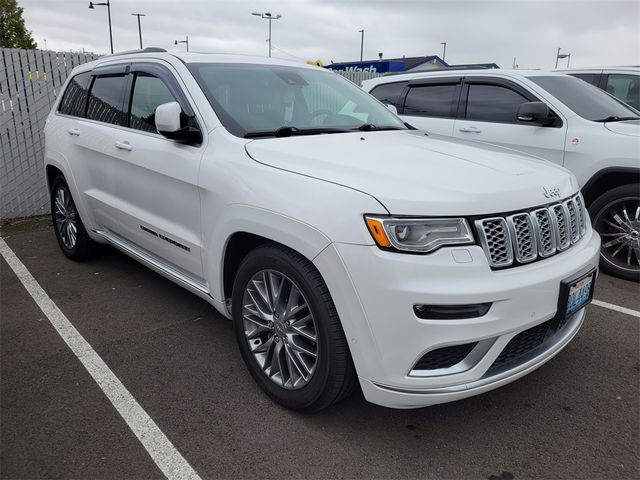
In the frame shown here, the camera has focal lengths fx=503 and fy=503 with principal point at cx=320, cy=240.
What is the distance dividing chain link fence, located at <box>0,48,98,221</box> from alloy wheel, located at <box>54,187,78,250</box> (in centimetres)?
223

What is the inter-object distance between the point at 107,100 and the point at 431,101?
370 centimetres

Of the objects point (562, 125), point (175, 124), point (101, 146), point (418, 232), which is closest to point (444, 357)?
point (418, 232)

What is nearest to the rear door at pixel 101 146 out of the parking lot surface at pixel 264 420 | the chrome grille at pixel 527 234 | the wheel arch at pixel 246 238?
the parking lot surface at pixel 264 420

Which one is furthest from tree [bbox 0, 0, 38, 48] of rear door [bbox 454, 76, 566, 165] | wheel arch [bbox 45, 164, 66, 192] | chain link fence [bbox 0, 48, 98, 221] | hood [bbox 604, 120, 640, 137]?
hood [bbox 604, 120, 640, 137]

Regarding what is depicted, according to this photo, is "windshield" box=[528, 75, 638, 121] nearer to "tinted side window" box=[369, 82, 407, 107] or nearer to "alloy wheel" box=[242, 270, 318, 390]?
"tinted side window" box=[369, 82, 407, 107]

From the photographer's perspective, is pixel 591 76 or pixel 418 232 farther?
pixel 591 76

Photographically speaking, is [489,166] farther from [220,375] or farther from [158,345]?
[158,345]

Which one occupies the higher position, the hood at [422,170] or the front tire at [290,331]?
the hood at [422,170]

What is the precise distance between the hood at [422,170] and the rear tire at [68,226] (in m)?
2.75

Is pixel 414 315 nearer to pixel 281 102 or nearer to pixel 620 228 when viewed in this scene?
pixel 281 102

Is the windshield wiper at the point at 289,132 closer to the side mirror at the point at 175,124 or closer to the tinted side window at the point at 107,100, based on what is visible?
the side mirror at the point at 175,124

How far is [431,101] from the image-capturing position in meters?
6.07

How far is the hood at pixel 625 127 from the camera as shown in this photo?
4.52 metres

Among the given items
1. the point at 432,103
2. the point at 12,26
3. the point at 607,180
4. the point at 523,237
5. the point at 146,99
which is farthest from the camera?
the point at 12,26
